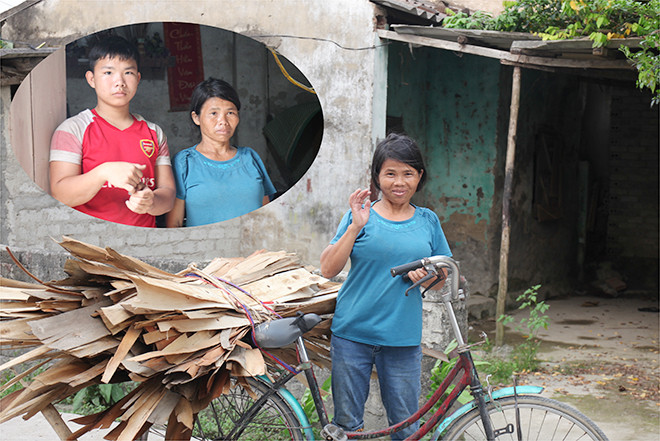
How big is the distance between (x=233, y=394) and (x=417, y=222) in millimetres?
1223

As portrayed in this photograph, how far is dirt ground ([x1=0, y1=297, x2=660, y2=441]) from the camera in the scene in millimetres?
4914

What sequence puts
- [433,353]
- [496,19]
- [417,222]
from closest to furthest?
1. [417,222]
2. [433,353]
3. [496,19]

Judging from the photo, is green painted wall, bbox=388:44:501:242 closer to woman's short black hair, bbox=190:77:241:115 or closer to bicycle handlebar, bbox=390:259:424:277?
woman's short black hair, bbox=190:77:241:115

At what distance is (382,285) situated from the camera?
9.94 feet

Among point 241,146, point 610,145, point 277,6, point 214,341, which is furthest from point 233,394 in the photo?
point 610,145

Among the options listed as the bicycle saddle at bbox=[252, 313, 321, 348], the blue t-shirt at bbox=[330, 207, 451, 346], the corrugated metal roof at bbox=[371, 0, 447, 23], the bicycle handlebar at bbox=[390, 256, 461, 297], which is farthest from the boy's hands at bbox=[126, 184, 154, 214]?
the corrugated metal roof at bbox=[371, 0, 447, 23]

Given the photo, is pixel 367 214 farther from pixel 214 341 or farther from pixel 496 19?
pixel 496 19

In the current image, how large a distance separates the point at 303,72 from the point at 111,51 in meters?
4.62

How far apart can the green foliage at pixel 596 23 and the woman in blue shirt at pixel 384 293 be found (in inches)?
132

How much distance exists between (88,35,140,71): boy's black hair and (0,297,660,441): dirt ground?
224cm

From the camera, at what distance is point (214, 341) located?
2.92m

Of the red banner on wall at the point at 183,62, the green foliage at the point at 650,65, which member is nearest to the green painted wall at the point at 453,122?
the green foliage at the point at 650,65

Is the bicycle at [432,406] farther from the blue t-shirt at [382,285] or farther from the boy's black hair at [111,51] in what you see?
the boy's black hair at [111,51]

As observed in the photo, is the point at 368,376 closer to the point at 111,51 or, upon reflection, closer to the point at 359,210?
the point at 359,210
